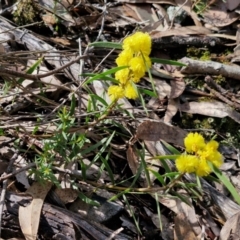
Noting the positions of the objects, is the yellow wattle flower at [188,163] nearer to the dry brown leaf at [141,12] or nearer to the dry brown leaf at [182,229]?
→ the dry brown leaf at [182,229]

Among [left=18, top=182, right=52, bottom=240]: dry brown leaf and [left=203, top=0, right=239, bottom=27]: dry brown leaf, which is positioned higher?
[left=203, top=0, right=239, bottom=27]: dry brown leaf

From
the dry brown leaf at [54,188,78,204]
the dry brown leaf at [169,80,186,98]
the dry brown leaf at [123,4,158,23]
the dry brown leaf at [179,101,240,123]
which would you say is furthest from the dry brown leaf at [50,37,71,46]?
the dry brown leaf at [54,188,78,204]

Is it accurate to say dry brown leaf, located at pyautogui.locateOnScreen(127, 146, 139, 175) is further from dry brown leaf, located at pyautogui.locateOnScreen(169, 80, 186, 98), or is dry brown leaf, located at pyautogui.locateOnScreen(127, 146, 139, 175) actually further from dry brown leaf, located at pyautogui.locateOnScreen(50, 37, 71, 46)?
dry brown leaf, located at pyautogui.locateOnScreen(50, 37, 71, 46)

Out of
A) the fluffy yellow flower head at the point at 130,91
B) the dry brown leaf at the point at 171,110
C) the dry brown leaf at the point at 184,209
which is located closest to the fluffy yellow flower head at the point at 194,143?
the fluffy yellow flower head at the point at 130,91

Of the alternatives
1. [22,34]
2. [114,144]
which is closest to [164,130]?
[114,144]

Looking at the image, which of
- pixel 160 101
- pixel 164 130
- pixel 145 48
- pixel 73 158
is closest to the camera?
pixel 145 48

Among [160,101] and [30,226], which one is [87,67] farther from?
[30,226]
